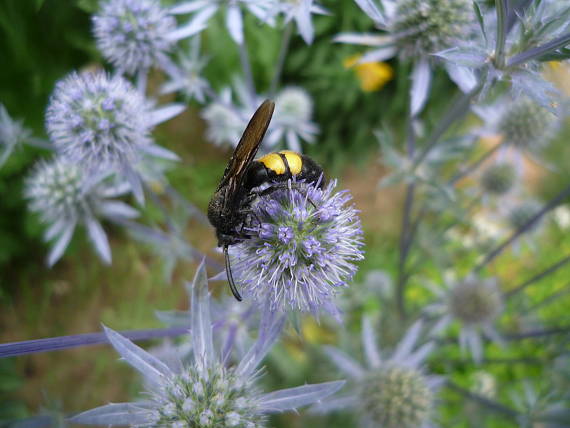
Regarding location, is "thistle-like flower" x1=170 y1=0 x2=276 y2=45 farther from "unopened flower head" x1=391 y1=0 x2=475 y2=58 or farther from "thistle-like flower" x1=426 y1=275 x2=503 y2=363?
"thistle-like flower" x1=426 y1=275 x2=503 y2=363

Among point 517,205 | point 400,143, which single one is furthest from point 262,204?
point 400,143

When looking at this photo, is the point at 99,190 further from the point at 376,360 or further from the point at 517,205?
the point at 517,205

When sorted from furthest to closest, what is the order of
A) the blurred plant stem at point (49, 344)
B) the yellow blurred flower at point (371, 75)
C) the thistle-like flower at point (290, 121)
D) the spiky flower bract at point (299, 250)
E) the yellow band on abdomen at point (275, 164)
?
the yellow blurred flower at point (371, 75)
the thistle-like flower at point (290, 121)
the yellow band on abdomen at point (275, 164)
the spiky flower bract at point (299, 250)
the blurred plant stem at point (49, 344)

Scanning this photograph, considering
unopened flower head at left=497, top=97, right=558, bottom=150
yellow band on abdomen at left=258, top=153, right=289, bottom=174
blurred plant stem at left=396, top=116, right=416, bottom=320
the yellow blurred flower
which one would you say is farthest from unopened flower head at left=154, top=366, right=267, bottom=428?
the yellow blurred flower

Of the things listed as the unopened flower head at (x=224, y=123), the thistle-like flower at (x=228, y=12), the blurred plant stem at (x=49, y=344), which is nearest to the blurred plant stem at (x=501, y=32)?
the thistle-like flower at (x=228, y=12)

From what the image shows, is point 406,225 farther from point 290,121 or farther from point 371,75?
point 371,75

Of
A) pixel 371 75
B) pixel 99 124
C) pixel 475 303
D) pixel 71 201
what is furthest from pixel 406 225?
pixel 371 75

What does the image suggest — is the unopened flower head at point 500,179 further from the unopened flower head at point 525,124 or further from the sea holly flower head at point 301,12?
the sea holly flower head at point 301,12
